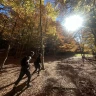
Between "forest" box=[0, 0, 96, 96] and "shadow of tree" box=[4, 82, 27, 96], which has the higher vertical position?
"forest" box=[0, 0, 96, 96]

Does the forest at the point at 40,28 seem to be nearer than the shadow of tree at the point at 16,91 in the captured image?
No

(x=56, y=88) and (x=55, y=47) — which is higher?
(x=55, y=47)

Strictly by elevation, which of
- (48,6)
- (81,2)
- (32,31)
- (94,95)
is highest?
(48,6)

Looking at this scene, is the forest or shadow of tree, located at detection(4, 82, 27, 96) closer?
shadow of tree, located at detection(4, 82, 27, 96)

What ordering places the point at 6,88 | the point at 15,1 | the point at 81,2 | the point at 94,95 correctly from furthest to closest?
1. the point at 15,1
2. the point at 81,2
3. the point at 6,88
4. the point at 94,95

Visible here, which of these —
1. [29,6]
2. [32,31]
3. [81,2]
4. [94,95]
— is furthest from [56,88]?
[32,31]

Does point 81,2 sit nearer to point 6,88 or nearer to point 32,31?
point 6,88

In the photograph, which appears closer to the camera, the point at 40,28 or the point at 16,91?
the point at 16,91

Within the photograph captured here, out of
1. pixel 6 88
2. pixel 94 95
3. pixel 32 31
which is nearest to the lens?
pixel 94 95

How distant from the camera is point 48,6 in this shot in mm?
15469

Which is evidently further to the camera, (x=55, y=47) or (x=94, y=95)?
(x=55, y=47)

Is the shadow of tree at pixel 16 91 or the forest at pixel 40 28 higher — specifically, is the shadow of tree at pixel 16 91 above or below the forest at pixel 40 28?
below

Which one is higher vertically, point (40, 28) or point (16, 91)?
point (40, 28)

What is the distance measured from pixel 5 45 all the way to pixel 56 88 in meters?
23.6
